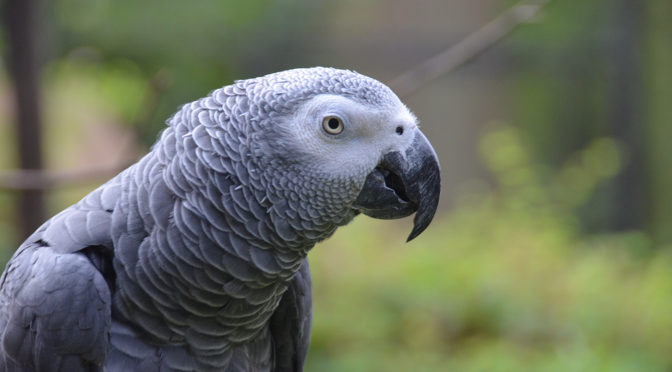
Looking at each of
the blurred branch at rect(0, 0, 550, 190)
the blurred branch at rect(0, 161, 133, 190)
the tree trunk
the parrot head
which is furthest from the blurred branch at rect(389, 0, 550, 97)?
the tree trunk

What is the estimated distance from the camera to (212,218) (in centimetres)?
116

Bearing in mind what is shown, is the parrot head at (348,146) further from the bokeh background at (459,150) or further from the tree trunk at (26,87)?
the tree trunk at (26,87)

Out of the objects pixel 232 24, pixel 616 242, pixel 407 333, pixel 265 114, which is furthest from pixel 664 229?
pixel 265 114

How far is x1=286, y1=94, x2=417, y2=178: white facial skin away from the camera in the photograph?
1151 millimetres

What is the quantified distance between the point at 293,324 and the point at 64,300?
536mm

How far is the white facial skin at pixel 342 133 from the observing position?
3.78ft

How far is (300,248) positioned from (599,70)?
4203mm

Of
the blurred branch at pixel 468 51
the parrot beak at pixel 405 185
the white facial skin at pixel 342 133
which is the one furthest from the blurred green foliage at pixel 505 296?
the white facial skin at pixel 342 133

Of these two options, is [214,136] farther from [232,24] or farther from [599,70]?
[599,70]

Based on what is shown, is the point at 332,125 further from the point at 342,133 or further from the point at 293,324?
the point at 293,324

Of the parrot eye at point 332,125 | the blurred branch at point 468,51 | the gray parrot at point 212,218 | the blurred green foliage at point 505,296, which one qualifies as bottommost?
the blurred green foliage at point 505,296

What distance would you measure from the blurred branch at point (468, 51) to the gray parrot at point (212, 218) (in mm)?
675

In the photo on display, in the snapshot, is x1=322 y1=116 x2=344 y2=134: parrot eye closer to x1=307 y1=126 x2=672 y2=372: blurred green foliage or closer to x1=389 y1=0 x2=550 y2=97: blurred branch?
x1=389 y1=0 x2=550 y2=97: blurred branch

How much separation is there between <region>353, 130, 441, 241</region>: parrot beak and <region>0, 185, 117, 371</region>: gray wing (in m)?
0.51
